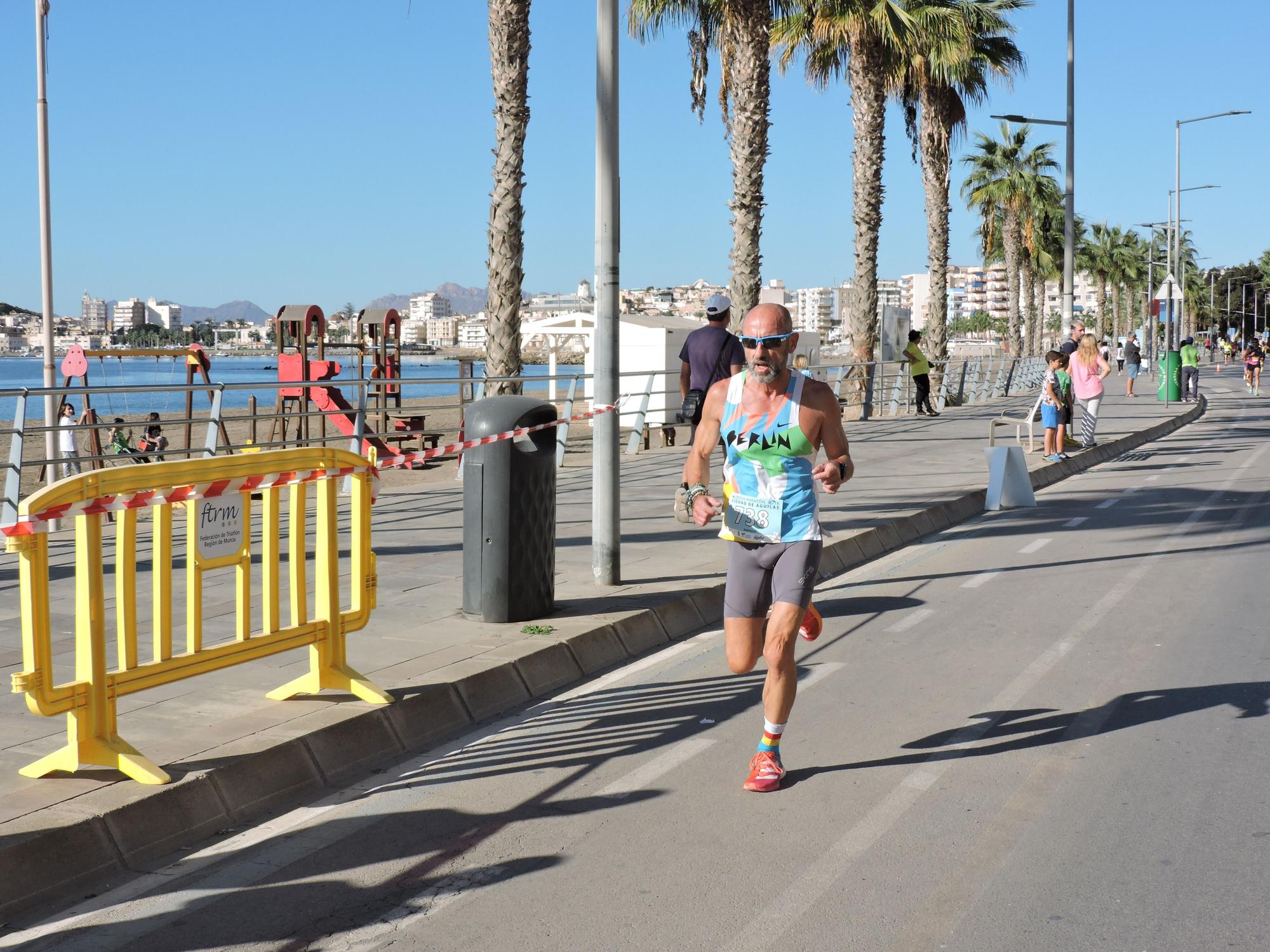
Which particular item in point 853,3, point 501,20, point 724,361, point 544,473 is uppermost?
point 853,3

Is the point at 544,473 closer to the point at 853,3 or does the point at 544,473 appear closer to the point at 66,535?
the point at 66,535

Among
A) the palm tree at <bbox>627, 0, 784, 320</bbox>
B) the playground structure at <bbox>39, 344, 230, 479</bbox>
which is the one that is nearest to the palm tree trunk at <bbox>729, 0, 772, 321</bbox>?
the palm tree at <bbox>627, 0, 784, 320</bbox>

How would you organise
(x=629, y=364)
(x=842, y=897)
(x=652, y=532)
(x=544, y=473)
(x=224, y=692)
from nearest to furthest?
1. (x=842, y=897)
2. (x=224, y=692)
3. (x=544, y=473)
4. (x=652, y=532)
5. (x=629, y=364)

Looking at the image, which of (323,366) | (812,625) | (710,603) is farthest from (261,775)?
(323,366)

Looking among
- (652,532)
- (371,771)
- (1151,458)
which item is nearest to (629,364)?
(1151,458)

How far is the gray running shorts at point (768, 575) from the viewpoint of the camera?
5012 mm

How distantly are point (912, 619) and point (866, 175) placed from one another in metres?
21.9

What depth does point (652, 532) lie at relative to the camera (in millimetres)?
11289

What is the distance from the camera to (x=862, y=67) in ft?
92.7

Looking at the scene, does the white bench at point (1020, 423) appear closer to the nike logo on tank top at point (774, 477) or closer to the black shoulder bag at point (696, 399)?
the black shoulder bag at point (696, 399)

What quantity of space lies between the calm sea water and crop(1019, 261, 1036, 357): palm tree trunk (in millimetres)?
21237

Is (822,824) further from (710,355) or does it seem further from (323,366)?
(323,366)

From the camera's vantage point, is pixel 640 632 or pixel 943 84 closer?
pixel 640 632

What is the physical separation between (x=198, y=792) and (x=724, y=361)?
244 inches
